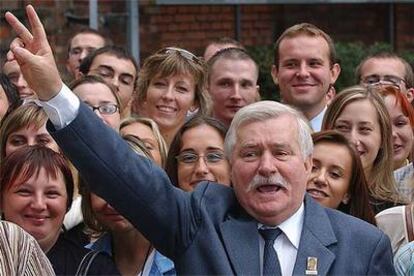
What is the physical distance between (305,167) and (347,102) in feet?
6.70

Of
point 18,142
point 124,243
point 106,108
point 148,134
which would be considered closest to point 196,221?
Result: point 124,243

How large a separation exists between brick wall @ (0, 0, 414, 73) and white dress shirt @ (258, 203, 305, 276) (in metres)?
6.08

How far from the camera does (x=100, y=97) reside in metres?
6.59

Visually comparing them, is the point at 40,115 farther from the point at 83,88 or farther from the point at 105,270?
the point at 105,270

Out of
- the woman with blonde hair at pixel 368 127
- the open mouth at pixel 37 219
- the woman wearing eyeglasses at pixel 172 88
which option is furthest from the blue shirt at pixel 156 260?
the woman wearing eyeglasses at pixel 172 88

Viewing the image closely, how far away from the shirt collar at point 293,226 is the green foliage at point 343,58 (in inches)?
276

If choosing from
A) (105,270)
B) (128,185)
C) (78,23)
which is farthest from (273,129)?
(78,23)

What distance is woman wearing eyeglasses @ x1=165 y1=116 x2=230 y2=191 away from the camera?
5.76 m

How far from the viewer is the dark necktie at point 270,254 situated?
4.42m

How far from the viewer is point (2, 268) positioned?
168 inches

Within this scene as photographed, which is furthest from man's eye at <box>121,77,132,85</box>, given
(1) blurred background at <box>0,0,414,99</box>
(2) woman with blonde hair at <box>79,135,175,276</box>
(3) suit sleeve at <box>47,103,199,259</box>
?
(3) suit sleeve at <box>47,103,199,259</box>

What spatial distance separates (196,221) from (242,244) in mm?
192

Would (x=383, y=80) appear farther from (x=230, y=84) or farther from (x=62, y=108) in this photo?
(x=62, y=108)

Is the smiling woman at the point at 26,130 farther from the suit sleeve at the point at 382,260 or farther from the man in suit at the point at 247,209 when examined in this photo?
the suit sleeve at the point at 382,260
